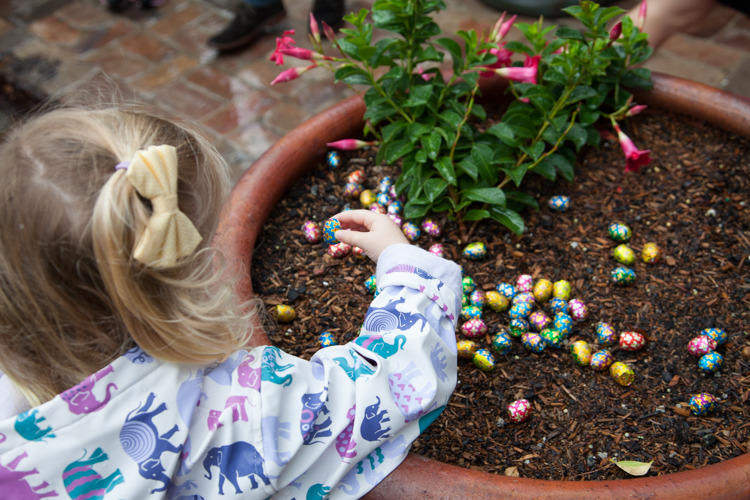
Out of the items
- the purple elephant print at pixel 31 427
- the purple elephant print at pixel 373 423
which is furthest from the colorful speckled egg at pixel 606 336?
the purple elephant print at pixel 31 427

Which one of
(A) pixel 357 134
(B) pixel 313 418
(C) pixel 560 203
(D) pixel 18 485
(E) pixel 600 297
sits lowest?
(E) pixel 600 297

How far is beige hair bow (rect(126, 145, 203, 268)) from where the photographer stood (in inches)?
31.6

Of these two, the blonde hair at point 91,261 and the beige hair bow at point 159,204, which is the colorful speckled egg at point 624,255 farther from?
the beige hair bow at point 159,204

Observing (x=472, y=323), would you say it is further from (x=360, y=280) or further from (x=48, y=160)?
(x=48, y=160)

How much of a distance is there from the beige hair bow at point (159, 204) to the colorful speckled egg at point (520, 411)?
0.96m

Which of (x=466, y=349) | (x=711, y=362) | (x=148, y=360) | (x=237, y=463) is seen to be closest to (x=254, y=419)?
(x=237, y=463)

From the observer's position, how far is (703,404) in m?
1.35

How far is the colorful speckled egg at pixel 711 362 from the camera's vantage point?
4.66 ft

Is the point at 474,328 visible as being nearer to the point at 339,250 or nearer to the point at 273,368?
the point at 339,250

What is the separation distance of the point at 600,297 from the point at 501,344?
388mm

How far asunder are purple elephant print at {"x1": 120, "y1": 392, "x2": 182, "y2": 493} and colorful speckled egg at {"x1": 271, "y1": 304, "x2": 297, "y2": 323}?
2.18ft

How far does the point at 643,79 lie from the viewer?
6.09 ft

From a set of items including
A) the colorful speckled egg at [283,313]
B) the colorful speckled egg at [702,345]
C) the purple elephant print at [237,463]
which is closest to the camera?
the purple elephant print at [237,463]

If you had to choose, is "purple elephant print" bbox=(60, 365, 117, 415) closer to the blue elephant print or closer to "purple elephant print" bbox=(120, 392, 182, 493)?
"purple elephant print" bbox=(120, 392, 182, 493)
